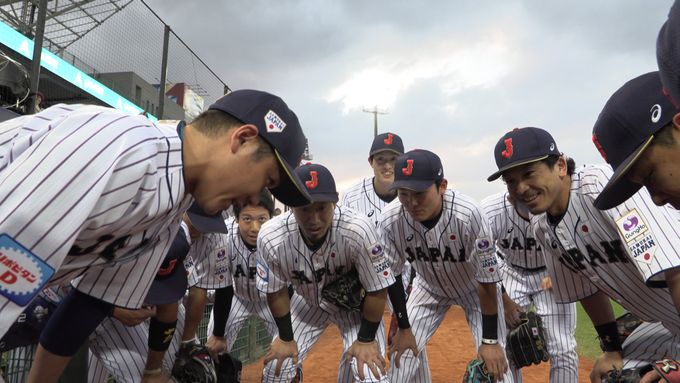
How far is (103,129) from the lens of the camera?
114 centimetres

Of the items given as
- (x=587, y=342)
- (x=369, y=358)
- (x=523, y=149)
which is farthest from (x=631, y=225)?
(x=587, y=342)

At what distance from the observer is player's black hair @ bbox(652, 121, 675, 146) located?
1.41 metres

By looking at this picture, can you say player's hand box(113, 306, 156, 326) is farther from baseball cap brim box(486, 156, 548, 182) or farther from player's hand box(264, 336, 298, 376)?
baseball cap brim box(486, 156, 548, 182)

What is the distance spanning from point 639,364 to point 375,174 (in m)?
3.18

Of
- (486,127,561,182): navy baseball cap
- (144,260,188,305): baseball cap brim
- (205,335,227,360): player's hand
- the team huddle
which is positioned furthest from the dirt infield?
(486,127,561,182): navy baseball cap

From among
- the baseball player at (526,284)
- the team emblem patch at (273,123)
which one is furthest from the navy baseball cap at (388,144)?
the team emblem patch at (273,123)

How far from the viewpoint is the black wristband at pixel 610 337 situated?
2.60 meters

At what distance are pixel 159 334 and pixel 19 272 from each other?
5.16 feet

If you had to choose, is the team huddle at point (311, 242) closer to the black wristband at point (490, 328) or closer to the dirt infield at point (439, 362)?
the black wristband at point (490, 328)

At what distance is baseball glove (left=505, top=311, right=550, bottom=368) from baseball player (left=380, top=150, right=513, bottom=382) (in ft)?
0.35

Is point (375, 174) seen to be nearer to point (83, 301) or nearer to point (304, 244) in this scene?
point (304, 244)

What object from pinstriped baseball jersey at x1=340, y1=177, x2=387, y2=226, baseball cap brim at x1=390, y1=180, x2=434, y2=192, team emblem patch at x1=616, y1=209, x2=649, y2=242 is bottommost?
→ team emblem patch at x1=616, y1=209, x2=649, y2=242

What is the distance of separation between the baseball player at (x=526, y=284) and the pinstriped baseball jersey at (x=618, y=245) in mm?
1200

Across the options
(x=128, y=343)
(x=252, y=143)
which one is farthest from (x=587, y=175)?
(x=128, y=343)
